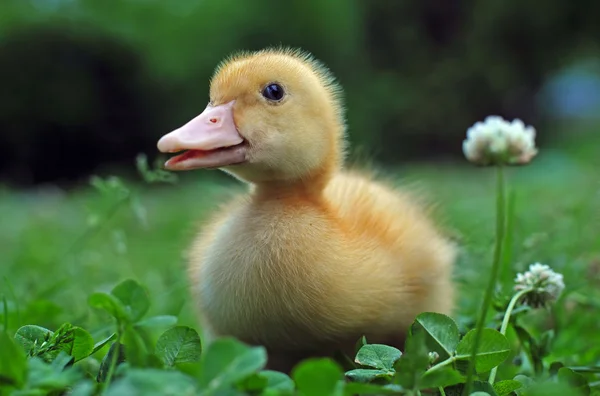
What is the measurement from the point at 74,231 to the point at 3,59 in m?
3.30

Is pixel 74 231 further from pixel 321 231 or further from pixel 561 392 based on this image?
pixel 561 392

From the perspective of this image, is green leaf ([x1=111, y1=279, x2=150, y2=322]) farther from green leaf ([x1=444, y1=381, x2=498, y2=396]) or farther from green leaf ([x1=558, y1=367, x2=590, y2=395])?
green leaf ([x1=558, y1=367, x2=590, y2=395])

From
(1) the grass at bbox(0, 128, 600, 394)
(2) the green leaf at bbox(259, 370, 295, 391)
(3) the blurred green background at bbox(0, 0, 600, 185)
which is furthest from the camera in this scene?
(3) the blurred green background at bbox(0, 0, 600, 185)

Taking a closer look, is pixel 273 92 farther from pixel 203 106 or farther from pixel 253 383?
pixel 203 106

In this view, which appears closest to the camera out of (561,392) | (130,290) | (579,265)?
(561,392)

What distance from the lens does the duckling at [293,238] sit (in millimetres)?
970

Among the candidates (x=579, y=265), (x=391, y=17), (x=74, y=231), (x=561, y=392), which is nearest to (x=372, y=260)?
(x=561, y=392)

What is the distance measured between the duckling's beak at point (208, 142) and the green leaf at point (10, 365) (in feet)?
1.32

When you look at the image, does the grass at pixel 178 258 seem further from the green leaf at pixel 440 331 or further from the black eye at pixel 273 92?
the black eye at pixel 273 92

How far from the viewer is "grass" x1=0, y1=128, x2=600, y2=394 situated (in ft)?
3.99

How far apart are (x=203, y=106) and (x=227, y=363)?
17.8ft

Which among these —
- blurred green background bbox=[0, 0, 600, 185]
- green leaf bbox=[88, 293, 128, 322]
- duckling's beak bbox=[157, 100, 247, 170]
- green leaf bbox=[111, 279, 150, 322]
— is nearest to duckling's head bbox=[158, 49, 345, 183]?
duckling's beak bbox=[157, 100, 247, 170]

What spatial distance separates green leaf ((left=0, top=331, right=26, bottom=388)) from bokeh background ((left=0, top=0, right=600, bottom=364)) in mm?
443

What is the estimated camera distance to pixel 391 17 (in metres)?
8.34
